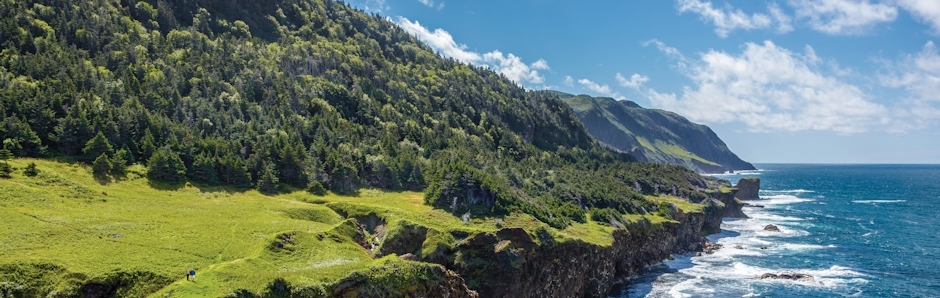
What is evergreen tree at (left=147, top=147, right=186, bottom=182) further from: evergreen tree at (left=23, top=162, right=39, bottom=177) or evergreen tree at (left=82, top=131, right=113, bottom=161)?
evergreen tree at (left=23, top=162, right=39, bottom=177)

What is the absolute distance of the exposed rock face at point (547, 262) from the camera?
59.5 metres

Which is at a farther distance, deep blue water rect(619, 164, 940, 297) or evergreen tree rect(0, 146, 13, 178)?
deep blue water rect(619, 164, 940, 297)

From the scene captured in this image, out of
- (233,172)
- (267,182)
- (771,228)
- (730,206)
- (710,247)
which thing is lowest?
(710,247)

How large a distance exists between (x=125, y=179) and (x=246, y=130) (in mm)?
36235

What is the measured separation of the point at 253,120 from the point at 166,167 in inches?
1527

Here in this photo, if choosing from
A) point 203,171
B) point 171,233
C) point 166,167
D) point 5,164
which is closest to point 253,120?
point 203,171

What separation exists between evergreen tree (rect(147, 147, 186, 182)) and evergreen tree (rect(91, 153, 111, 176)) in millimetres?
5012

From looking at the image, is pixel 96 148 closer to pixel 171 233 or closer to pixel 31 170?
pixel 31 170

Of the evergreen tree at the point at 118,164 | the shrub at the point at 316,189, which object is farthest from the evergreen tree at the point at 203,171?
the shrub at the point at 316,189

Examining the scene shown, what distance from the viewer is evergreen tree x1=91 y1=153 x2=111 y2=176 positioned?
6950cm

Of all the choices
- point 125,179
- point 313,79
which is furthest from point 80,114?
point 313,79

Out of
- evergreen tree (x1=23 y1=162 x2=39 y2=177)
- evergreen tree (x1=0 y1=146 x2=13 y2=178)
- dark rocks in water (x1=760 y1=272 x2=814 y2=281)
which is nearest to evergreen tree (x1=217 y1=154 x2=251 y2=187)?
evergreen tree (x1=23 y1=162 x2=39 y2=177)

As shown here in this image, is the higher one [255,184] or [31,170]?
[31,170]

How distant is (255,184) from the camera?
83375 mm
